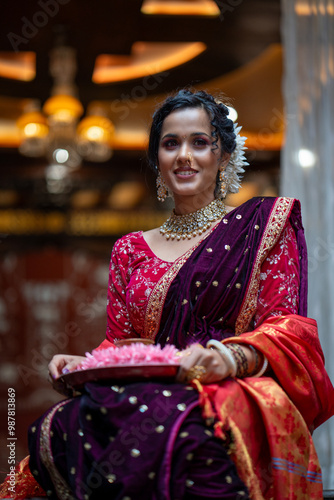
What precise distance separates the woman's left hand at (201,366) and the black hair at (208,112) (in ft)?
2.67

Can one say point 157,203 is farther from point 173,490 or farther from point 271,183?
point 173,490

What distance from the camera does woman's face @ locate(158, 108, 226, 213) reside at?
2.10 m

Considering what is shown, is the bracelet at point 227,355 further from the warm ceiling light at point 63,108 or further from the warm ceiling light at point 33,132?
the warm ceiling light at point 33,132

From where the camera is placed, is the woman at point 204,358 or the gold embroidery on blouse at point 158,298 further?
the gold embroidery on blouse at point 158,298

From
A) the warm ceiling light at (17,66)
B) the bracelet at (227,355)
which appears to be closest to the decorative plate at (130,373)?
the bracelet at (227,355)

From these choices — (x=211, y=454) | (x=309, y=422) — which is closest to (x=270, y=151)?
(x=309, y=422)

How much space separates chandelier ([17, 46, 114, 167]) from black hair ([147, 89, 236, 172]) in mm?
2974

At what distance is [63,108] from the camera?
514 centimetres

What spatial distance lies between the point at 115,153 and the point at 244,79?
1473 millimetres

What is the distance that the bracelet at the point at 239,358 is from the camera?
5.49 feet

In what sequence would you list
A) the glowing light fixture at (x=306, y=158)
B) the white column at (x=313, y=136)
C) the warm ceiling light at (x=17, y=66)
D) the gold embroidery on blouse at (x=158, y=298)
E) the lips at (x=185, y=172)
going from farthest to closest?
the warm ceiling light at (x=17, y=66) < the glowing light fixture at (x=306, y=158) < the white column at (x=313, y=136) < the lips at (x=185, y=172) < the gold embroidery on blouse at (x=158, y=298)

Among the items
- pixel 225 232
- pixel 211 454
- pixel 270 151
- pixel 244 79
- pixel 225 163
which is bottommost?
pixel 211 454

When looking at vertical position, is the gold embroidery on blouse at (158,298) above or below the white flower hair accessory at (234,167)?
below

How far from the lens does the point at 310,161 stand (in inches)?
119
